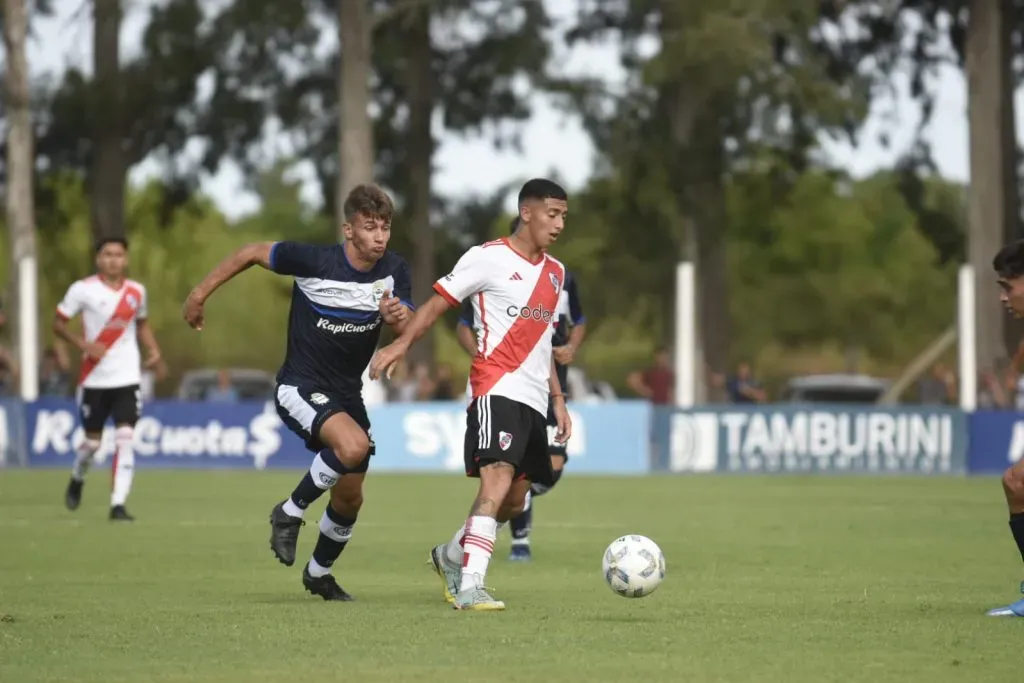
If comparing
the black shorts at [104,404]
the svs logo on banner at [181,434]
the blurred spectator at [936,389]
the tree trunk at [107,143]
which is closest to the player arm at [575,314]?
the black shorts at [104,404]

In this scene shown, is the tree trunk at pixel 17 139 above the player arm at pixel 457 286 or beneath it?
above

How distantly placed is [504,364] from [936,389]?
34.5 metres

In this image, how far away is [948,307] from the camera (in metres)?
79.7

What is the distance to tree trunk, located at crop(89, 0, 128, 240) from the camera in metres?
43.7

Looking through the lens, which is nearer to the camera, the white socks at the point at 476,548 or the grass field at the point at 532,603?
the grass field at the point at 532,603

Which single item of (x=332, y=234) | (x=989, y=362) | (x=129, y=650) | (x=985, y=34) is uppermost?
(x=985, y=34)

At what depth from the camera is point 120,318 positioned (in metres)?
18.7

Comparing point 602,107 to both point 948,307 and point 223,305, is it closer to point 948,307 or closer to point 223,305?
point 948,307

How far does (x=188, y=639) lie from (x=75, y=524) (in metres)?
9.08

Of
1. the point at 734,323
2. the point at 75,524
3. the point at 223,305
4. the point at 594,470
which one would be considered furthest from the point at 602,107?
the point at 223,305

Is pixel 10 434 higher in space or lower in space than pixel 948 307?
lower

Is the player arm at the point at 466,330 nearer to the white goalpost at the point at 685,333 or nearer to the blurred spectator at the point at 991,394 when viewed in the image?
the white goalpost at the point at 685,333

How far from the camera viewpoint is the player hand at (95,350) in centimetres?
1867

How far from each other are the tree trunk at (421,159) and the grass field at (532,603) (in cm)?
2478
